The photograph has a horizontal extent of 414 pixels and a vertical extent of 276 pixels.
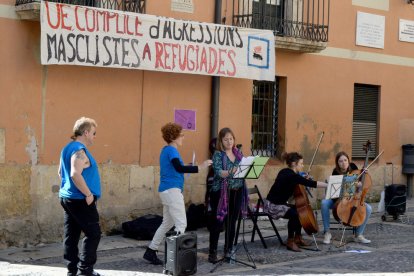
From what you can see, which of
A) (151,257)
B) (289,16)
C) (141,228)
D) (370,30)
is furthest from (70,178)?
(370,30)

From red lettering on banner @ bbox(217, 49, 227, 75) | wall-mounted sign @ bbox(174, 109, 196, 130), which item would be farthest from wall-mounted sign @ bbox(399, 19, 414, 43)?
wall-mounted sign @ bbox(174, 109, 196, 130)

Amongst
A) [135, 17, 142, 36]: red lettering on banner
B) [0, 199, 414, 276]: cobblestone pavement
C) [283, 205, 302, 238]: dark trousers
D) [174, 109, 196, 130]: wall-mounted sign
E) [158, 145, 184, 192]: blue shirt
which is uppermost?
[135, 17, 142, 36]: red lettering on banner

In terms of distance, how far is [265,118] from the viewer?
14047mm

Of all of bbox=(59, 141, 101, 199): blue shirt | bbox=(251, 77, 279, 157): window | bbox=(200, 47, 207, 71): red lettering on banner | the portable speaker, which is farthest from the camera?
bbox=(251, 77, 279, 157): window

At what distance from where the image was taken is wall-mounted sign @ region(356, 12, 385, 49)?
1515 cm

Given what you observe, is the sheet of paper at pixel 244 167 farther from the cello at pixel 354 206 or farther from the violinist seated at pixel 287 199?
the cello at pixel 354 206

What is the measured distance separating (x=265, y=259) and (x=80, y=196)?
290cm

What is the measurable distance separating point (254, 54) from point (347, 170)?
8.68ft

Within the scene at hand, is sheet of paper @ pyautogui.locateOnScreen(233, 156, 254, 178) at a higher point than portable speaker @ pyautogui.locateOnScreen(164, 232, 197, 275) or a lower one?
higher

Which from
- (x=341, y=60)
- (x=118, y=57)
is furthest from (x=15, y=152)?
(x=341, y=60)

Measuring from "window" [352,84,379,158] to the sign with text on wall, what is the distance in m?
3.11

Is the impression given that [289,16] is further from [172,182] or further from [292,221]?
[172,182]

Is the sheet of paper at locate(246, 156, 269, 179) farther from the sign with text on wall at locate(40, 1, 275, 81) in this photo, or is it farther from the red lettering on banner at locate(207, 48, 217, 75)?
the red lettering on banner at locate(207, 48, 217, 75)

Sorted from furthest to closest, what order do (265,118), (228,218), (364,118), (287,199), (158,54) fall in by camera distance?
(364,118), (265,118), (158,54), (287,199), (228,218)
